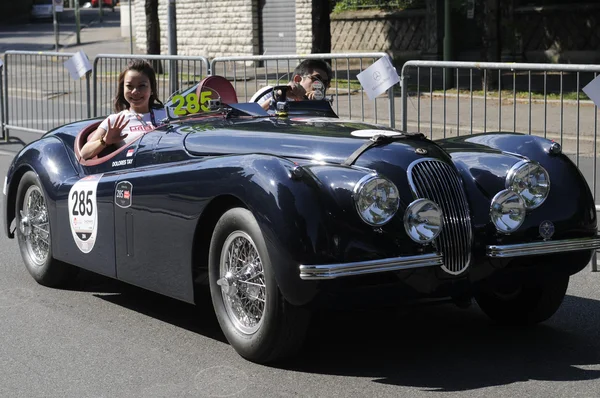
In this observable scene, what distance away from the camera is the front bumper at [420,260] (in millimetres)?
4672

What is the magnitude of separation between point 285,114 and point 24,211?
2081 mm

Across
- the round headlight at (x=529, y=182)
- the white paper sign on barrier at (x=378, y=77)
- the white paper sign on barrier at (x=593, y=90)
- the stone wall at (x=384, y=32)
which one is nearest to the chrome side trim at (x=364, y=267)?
the round headlight at (x=529, y=182)

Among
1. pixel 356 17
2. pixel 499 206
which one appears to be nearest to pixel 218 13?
pixel 356 17

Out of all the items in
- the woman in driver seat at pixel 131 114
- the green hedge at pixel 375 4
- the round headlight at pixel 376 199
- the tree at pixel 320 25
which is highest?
the green hedge at pixel 375 4

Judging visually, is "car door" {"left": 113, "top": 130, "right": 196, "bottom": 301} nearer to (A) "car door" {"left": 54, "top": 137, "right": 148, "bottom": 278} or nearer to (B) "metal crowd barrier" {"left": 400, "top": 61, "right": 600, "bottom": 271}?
(A) "car door" {"left": 54, "top": 137, "right": 148, "bottom": 278}

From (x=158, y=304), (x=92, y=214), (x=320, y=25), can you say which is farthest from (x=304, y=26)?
(x=92, y=214)

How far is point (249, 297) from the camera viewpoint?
16.9 ft

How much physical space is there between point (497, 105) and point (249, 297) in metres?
4.53

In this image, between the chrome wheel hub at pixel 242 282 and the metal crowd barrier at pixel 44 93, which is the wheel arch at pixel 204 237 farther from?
the metal crowd barrier at pixel 44 93

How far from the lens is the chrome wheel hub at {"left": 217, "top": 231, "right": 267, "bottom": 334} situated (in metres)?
5.08

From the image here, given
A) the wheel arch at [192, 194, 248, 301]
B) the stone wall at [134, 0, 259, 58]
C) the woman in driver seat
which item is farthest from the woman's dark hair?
the stone wall at [134, 0, 259, 58]

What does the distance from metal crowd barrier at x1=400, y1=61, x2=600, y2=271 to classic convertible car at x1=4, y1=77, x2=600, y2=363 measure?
1908 millimetres

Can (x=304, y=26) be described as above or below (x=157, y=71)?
above

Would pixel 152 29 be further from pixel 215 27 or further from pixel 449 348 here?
pixel 449 348
